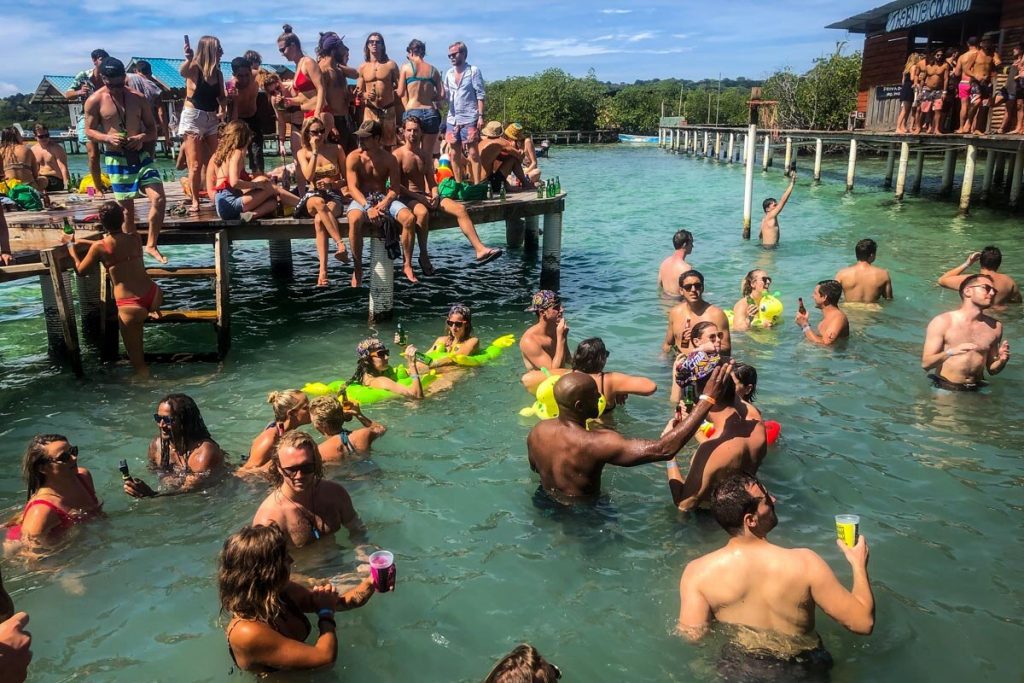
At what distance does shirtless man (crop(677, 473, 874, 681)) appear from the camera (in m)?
3.80

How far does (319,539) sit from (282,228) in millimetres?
6322

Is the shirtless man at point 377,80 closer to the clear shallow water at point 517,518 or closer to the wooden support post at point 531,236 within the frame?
the clear shallow water at point 517,518

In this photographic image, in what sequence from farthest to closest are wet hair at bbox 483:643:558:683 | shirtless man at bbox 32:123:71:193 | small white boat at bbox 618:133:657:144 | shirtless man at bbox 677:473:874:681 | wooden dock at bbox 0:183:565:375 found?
small white boat at bbox 618:133:657:144 → shirtless man at bbox 32:123:71:193 → wooden dock at bbox 0:183:565:375 → shirtless man at bbox 677:473:874:681 → wet hair at bbox 483:643:558:683

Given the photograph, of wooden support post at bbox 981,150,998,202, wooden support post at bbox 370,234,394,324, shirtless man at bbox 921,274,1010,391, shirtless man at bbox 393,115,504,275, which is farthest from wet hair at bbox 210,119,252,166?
wooden support post at bbox 981,150,998,202

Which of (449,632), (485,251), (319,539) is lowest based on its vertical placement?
(449,632)

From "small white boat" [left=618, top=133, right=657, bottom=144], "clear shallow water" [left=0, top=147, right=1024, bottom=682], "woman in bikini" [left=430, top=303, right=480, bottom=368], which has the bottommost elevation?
"clear shallow water" [left=0, top=147, right=1024, bottom=682]

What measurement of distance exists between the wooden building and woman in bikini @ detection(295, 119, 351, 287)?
22.1 m

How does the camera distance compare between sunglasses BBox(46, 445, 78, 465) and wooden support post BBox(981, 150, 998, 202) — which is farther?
wooden support post BBox(981, 150, 998, 202)

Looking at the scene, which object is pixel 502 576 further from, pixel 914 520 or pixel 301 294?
pixel 301 294

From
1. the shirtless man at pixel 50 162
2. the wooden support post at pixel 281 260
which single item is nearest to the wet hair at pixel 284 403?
the wooden support post at pixel 281 260

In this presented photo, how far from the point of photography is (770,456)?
6.88 meters

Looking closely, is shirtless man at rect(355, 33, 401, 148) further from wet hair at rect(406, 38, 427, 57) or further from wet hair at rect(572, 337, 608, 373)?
wet hair at rect(572, 337, 608, 373)

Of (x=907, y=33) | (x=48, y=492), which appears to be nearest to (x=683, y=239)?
(x=48, y=492)

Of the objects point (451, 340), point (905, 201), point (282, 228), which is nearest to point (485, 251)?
point (451, 340)
